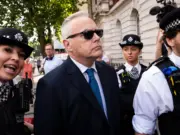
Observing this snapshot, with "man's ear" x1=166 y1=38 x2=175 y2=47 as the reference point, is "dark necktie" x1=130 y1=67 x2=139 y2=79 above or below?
below

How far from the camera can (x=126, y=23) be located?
18.5 metres

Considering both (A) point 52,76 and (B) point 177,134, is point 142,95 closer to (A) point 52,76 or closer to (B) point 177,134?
(B) point 177,134

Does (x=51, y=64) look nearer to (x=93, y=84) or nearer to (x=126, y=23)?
(x=93, y=84)

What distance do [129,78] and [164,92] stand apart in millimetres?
1355

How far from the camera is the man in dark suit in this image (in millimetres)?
2201

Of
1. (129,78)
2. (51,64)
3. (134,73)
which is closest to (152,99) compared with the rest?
(129,78)

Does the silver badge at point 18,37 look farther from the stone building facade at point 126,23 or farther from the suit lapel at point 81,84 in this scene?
the stone building facade at point 126,23

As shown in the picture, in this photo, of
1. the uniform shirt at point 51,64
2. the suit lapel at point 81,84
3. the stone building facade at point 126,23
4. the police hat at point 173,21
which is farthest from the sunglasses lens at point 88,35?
the stone building facade at point 126,23

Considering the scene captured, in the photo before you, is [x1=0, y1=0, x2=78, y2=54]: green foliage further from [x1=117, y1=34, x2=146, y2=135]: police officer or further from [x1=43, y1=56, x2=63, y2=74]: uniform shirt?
[x1=117, y1=34, x2=146, y2=135]: police officer

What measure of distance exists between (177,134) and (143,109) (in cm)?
32

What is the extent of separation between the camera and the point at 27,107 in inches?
87.1

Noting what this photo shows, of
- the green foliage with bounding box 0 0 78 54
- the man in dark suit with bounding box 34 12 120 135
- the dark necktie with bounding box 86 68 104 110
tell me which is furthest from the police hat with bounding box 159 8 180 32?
the green foliage with bounding box 0 0 78 54

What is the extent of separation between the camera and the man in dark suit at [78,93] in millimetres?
2201

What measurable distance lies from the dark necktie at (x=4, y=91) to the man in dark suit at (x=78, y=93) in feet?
0.82
